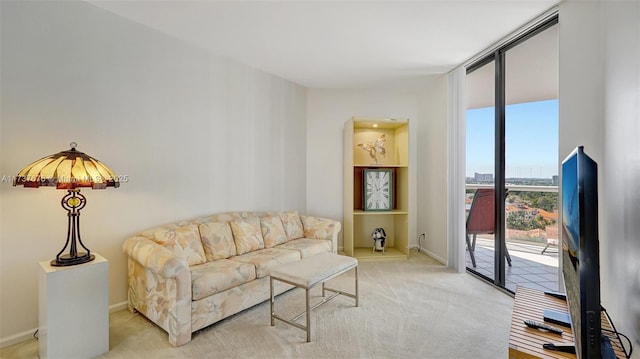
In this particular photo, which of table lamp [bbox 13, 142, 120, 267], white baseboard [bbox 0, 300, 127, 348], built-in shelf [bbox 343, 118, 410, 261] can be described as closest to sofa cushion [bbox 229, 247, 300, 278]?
table lamp [bbox 13, 142, 120, 267]

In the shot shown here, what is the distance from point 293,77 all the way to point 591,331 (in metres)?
4.03

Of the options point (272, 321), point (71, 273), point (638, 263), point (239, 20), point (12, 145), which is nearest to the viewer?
point (638, 263)

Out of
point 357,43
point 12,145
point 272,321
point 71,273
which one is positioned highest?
point 357,43

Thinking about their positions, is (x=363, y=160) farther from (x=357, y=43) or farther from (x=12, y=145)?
(x=12, y=145)

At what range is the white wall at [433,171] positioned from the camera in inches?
163

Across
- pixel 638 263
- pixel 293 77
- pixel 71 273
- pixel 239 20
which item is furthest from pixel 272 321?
pixel 293 77

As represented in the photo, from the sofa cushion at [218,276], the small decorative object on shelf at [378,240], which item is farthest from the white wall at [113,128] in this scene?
the small decorative object on shelf at [378,240]

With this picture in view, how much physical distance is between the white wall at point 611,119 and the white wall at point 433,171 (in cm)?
179

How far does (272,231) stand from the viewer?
358 centimetres

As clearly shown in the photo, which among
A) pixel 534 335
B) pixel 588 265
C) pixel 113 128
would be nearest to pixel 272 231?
pixel 113 128

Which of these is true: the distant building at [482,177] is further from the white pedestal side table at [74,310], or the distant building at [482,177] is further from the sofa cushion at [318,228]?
the white pedestal side table at [74,310]

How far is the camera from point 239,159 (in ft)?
12.4

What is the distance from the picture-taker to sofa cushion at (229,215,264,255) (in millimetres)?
3199

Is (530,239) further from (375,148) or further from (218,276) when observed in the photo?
(218,276)
